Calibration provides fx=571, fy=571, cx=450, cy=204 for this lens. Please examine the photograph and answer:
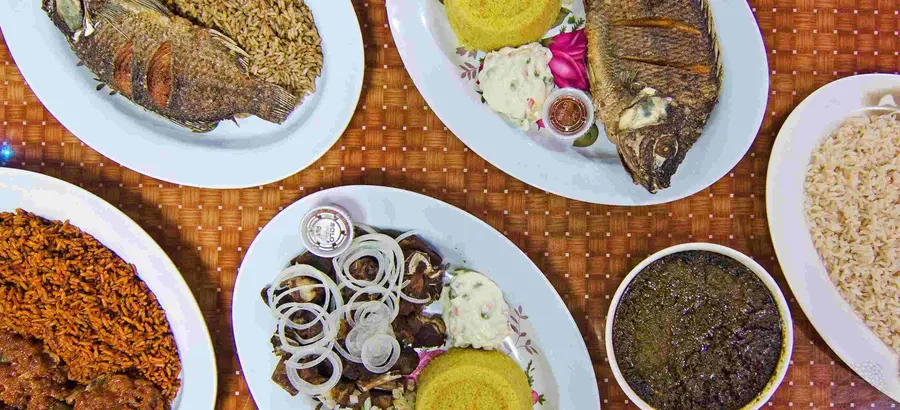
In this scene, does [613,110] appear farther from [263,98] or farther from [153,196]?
[153,196]

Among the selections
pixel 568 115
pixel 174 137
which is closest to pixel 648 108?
pixel 568 115

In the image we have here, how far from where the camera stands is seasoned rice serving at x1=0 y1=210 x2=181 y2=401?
2.29 m

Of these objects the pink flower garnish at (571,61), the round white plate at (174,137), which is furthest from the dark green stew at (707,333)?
the round white plate at (174,137)

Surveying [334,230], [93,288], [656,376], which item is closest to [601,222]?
[656,376]

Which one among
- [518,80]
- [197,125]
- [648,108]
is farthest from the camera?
[197,125]

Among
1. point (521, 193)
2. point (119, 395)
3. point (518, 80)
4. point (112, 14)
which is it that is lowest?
point (119, 395)

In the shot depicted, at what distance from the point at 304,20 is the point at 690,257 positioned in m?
1.83

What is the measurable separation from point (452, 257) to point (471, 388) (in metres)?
0.52

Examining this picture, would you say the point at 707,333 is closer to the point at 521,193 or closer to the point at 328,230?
the point at 521,193

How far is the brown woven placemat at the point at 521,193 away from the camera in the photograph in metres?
2.42

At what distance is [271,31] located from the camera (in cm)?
230

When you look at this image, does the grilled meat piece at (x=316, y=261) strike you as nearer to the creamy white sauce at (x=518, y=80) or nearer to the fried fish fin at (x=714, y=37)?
the creamy white sauce at (x=518, y=80)

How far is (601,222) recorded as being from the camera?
2447mm

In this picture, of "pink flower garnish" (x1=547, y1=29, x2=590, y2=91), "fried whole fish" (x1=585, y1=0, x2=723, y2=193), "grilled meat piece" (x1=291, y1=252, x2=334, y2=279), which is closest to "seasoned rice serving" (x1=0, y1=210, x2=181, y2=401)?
"grilled meat piece" (x1=291, y1=252, x2=334, y2=279)
